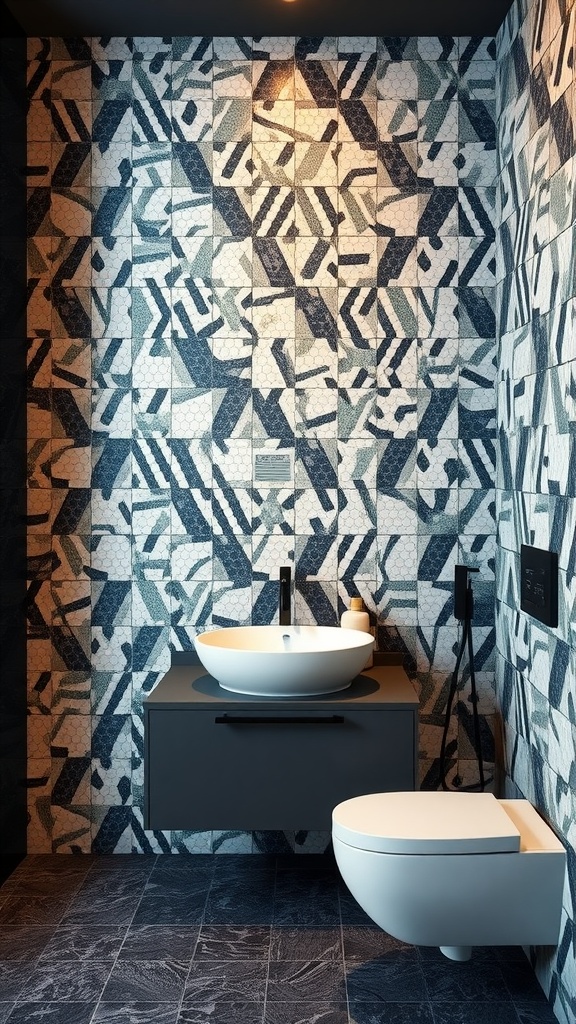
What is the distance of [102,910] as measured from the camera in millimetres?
2777

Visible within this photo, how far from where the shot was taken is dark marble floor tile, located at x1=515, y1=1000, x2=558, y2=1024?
2.24 metres

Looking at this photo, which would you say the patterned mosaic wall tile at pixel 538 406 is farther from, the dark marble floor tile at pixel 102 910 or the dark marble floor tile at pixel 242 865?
the dark marble floor tile at pixel 102 910

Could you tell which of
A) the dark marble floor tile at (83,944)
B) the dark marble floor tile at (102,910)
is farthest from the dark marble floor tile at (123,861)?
the dark marble floor tile at (83,944)

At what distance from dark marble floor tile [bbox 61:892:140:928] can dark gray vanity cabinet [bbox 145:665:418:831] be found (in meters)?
0.34

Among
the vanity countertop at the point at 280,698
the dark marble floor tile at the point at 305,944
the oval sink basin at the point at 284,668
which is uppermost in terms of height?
the oval sink basin at the point at 284,668

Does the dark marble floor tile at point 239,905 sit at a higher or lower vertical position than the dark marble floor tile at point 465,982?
higher

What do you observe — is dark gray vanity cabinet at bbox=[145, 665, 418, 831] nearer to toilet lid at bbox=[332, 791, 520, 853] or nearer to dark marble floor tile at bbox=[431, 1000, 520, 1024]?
toilet lid at bbox=[332, 791, 520, 853]

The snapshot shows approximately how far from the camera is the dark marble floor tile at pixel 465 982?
7.70 feet

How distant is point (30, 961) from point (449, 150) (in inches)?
111

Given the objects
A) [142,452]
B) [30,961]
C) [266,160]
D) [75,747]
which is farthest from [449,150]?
[30,961]

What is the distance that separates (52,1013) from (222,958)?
478 mm

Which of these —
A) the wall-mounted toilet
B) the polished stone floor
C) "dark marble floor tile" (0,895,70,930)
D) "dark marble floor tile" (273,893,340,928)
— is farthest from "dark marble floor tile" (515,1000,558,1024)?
"dark marble floor tile" (0,895,70,930)

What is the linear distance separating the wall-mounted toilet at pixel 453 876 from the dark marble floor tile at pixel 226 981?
42 centimetres

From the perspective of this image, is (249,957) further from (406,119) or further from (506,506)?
(406,119)
